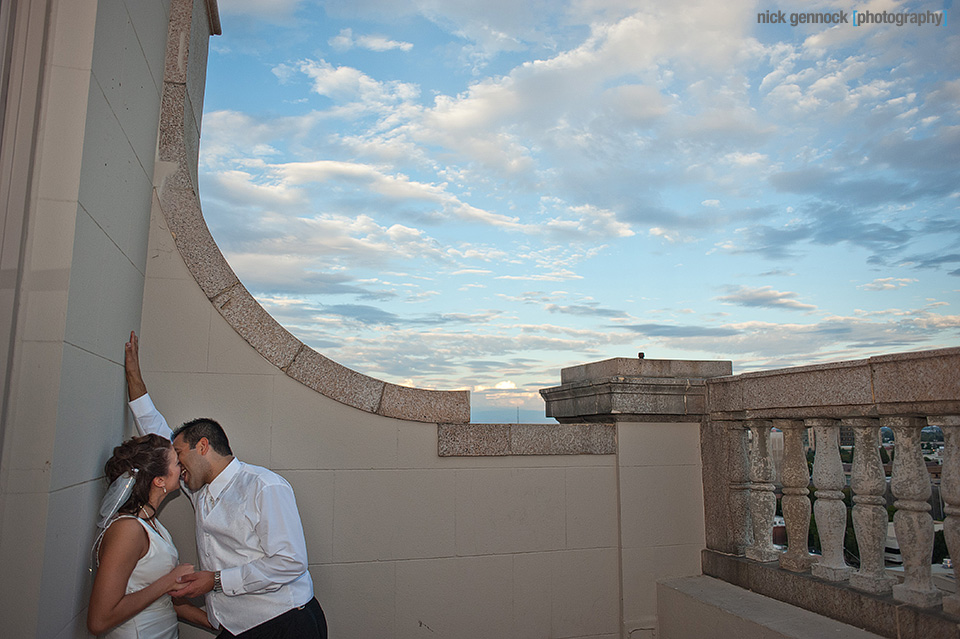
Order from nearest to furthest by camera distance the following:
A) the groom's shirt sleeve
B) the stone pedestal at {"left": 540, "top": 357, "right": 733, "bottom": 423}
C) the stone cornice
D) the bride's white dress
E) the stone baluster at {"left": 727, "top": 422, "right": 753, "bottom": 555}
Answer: the bride's white dress
the stone cornice
the groom's shirt sleeve
the stone baluster at {"left": 727, "top": 422, "right": 753, "bottom": 555}
the stone pedestal at {"left": 540, "top": 357, "right": 733, "bottom": 423}

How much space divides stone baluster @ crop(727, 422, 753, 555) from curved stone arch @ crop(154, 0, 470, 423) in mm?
1693

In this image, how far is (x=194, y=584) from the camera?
2.67 metres

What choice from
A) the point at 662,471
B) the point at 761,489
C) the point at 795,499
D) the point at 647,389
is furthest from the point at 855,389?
the point at 662,471

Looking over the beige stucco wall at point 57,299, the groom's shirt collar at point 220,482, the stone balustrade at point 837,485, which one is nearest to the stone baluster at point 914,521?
the stone balustrade at point 837,485

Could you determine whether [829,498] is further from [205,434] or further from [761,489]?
[205,434]

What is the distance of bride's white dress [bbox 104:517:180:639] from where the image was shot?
254cm

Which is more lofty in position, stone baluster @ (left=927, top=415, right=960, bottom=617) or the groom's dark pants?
stone baluster @ (left=927, top=415, right=960, bottom=617)

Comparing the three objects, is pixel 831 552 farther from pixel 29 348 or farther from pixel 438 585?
pixel 29 348

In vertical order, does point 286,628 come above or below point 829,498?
below

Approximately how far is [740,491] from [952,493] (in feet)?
4.38

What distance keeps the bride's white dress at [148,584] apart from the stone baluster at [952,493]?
10.6 feet

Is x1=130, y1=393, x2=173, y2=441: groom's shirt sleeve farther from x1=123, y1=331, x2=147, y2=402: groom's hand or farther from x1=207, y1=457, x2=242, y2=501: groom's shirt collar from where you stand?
x1=207, y1=457, x2=242, y2=501: groom's shirt collar

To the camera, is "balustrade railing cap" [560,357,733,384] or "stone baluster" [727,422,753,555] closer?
"stone baluster" [727,422,753,555]

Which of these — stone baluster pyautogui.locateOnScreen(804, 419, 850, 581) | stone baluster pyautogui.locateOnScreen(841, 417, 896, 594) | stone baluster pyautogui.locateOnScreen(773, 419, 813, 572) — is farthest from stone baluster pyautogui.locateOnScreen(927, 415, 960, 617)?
stone baluster pyautogui.locateOnScreen(773, 419, 813, 572)
